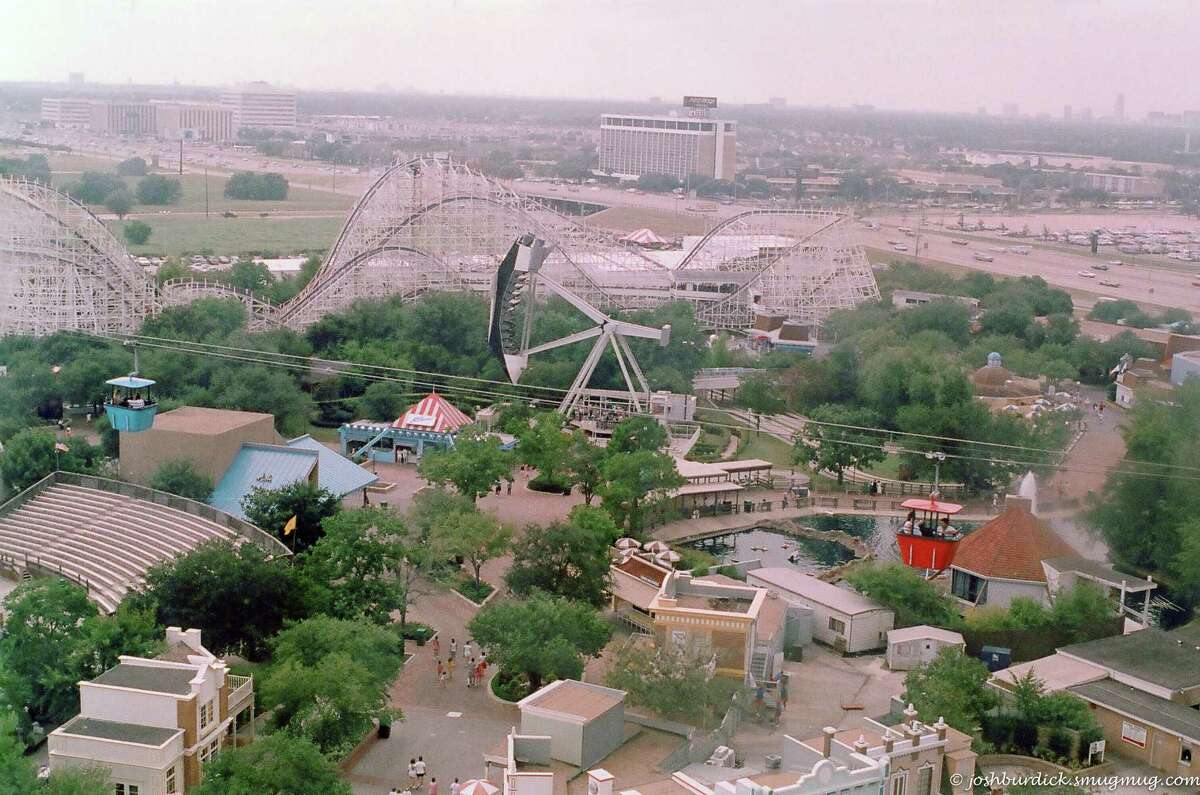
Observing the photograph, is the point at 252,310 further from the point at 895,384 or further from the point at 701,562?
the point at 701,562

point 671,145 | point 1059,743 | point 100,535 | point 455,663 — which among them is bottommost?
point 455,663

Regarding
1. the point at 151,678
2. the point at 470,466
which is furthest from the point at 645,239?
the point at 151,678

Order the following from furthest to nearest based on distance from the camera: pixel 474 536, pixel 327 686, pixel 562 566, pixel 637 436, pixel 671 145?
pixel 671 145
pixel 637 436
pixel 474 536
pixel 562 566
pixel 327 686

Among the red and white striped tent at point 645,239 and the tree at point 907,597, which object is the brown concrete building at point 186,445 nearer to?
the tree at point 907,597

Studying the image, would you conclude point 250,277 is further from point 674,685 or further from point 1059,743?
point 1059,743

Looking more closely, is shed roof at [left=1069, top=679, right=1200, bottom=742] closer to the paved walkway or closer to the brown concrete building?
the paved walkway

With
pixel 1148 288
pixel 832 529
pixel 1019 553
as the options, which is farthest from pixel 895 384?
pixel 1148 288
